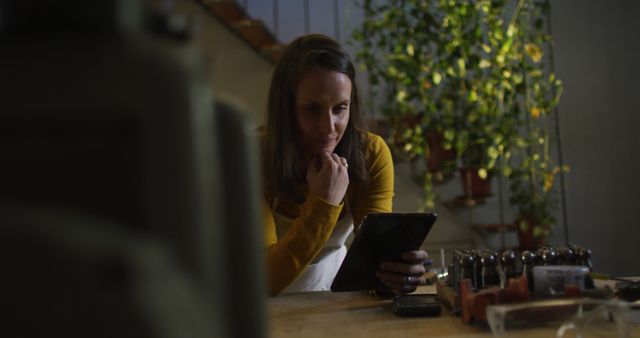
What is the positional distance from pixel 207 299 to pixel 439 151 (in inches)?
130

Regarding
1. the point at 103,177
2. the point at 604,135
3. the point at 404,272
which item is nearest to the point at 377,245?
the point at 404,272

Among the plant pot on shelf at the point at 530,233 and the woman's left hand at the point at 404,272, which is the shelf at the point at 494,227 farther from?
the woman's left hand at the point at 404,272

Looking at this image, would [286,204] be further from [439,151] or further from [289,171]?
[439,151]

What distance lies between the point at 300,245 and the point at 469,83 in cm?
218

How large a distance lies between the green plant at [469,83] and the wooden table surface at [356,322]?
7.13 ft

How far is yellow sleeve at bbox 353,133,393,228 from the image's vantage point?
5.68 ft

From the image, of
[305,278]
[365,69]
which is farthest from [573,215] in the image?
[305,278]

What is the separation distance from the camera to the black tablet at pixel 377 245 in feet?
3.96

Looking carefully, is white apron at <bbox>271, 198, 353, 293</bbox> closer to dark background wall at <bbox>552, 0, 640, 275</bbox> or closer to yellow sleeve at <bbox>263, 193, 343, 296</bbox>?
yellow sleeve at <bbox>263, 193, 343, 296</bbox>

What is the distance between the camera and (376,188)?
1751 mm

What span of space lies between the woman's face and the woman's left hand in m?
0.44

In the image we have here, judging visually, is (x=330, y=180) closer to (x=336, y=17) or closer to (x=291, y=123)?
(x=291, y=123)

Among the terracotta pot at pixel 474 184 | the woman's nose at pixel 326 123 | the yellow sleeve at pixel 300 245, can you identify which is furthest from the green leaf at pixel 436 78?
the yellow sleeve at pixel 300 245

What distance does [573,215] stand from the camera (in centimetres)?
361
